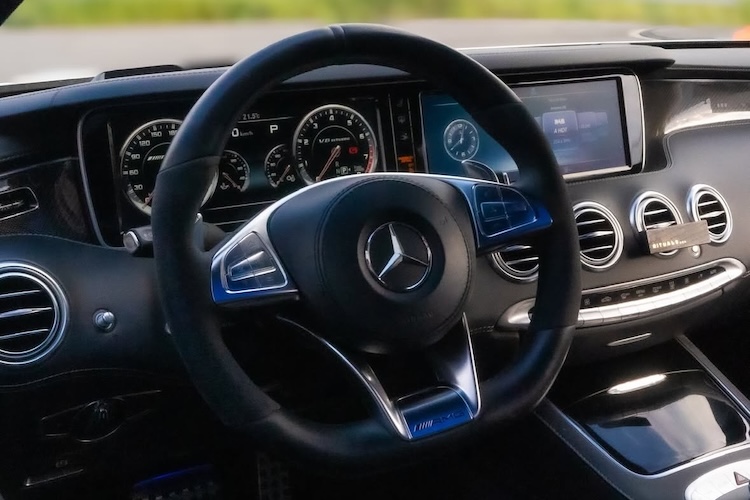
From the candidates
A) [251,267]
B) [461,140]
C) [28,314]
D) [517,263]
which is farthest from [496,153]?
[28,314]

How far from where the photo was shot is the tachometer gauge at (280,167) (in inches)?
63.4

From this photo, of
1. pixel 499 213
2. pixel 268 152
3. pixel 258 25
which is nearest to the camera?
pixel 499 213

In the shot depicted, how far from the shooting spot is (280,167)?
63.7 inches

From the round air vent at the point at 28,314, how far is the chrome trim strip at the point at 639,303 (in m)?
0.76

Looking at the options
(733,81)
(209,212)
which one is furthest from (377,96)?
(733,81)

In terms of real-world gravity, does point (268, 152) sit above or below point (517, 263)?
above

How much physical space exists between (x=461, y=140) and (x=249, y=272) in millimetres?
667

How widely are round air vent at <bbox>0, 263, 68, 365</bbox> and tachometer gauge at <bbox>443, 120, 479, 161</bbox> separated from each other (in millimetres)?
747

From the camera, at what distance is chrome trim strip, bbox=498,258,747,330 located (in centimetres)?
169

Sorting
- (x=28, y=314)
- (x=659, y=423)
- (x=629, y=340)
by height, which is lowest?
(x=659, y=423)

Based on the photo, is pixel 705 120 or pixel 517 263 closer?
pixel 517 263

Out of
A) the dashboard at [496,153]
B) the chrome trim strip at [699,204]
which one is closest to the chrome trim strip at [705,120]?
the dashboard at [496,153]

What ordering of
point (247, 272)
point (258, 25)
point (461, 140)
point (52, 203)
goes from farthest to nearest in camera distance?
1. point (258, 25)
2. point (461, 140)
3. point (52, 203)
4. point (247, 272)

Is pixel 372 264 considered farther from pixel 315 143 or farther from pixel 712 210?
pixel 712 210
